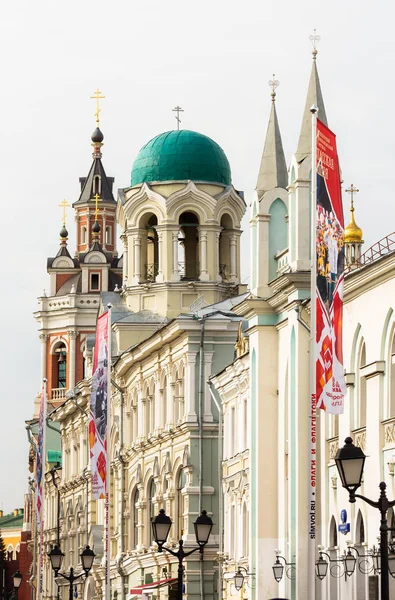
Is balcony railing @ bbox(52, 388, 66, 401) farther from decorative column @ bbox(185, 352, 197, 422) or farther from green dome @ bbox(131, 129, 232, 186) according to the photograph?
decorative column @ bbox(185, 352, 197, 422)

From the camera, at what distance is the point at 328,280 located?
110 feet

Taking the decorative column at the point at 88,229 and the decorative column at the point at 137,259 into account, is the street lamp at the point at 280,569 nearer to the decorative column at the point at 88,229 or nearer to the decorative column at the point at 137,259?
the decorative column at the point at 137,259

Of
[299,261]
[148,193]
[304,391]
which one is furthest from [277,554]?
[148,193]

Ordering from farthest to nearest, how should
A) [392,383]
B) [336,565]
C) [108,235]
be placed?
[108,235], [336,565], [392,383]

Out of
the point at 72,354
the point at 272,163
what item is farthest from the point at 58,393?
the point at 272,163

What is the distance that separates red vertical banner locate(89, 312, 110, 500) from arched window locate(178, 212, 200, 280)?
1657 cm

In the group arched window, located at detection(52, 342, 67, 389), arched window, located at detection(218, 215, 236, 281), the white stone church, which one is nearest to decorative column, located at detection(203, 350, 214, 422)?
the white stone church

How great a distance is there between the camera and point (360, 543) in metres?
38.4

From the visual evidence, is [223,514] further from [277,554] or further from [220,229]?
[220,229]

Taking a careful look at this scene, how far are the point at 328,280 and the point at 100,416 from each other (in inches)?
769

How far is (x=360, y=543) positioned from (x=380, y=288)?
5462 mm

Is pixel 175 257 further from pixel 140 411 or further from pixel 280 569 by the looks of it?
pixel 280 569

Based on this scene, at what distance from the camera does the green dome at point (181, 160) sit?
67.3 metres

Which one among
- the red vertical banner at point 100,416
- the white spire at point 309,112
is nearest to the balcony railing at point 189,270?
the red vertical banner at point 100,416
